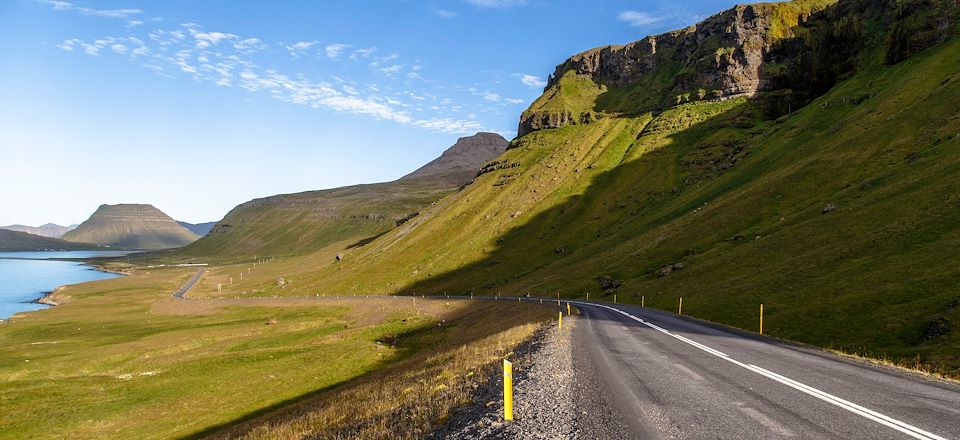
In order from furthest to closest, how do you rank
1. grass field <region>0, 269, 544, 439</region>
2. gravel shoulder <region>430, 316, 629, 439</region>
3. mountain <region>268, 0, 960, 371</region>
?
mountain <region>268, 0, 960, 371</region> < grass field <region>0, 269, 544, 439</region> < gravel shoulder <region>430, 316, 629, 439</region>

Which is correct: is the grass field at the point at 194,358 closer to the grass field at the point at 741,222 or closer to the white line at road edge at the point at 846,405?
the white line at road edge at the point at 846,405

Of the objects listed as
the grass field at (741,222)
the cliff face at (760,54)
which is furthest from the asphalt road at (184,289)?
the cliff face at (760,54)

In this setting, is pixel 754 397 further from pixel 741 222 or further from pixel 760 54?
pixel 760 54

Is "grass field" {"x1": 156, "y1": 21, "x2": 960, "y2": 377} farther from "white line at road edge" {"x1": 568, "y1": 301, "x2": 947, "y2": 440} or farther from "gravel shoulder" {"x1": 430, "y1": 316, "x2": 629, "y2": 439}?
"gravel shoulder" {"x1": 430, "y1": 316, "x2": 629, "y2": 439}

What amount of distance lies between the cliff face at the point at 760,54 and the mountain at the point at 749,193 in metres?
0.55

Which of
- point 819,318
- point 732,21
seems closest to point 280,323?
point 819,318

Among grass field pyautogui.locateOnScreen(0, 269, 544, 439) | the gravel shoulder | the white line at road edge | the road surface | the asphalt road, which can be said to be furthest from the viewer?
the asphalt road

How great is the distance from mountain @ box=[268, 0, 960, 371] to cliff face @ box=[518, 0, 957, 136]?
1.80ft

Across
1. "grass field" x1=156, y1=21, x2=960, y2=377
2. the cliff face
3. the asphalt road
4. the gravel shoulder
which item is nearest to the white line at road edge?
the gravel shoulder

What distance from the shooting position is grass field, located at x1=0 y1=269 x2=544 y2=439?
3481 cm

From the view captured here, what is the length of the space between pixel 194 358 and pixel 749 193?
80318mm

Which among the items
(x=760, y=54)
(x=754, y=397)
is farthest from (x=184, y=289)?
(x=760, y=54)

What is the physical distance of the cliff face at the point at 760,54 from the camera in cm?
11162

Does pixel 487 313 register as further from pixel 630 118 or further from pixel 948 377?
pixel 630 118
